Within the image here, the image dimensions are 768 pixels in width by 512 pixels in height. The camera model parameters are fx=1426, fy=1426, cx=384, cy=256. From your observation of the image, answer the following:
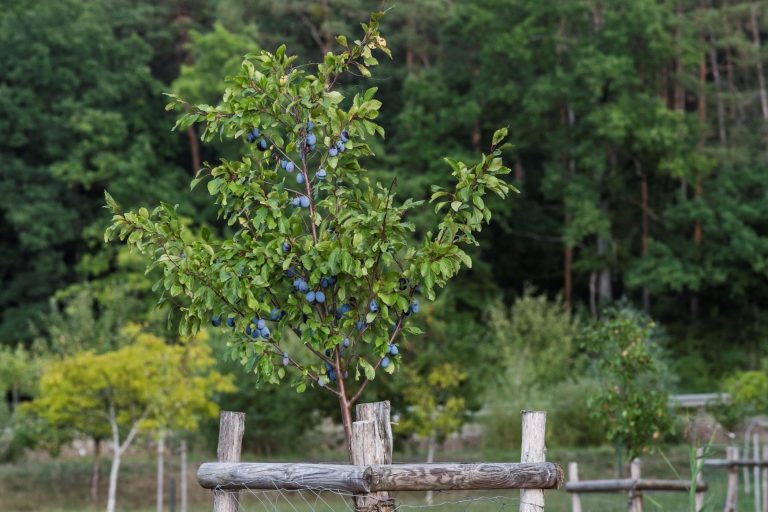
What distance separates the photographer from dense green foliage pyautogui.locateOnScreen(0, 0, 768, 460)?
146ft

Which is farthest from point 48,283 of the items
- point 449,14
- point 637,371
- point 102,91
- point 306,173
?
point 306,173

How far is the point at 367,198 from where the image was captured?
7.54 m

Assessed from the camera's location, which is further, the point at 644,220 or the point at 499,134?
the point at 644,220

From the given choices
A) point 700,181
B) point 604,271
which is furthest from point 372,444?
point 604,271

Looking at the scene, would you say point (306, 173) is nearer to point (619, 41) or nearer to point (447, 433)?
point (447, 433)

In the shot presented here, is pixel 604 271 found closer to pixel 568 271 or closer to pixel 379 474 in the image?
pixel 568 271

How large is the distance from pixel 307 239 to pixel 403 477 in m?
1.45

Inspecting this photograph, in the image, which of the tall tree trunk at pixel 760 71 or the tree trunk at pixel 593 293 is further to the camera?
the tree trunk at pixel 593 293

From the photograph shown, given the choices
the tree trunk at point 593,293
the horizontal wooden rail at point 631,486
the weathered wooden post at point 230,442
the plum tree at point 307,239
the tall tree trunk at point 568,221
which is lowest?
the weathered wooden post at point 230,442

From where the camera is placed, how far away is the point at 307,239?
7.31 metres

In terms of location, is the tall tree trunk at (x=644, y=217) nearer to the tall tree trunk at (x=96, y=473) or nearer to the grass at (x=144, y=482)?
the grass at (x=144, y=482)

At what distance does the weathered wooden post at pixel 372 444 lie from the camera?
6551 mm

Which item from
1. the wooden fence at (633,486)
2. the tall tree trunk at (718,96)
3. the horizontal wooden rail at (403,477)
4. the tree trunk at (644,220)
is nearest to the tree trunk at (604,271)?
the tree trunk at (644,220)

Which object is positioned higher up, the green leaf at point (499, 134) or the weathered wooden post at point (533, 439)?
the green leaf at point (499, 134)
